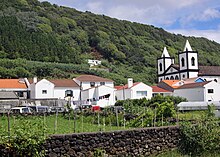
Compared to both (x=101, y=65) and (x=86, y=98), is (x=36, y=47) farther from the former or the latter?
(x=86, y=98)

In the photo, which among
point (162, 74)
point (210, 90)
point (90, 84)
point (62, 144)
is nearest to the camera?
point (62, 144)

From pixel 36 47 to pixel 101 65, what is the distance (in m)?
18.9

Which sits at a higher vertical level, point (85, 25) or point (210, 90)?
point (85, 25)

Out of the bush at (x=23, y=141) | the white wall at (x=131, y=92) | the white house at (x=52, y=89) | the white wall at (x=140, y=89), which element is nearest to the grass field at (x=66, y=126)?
the bush at (x=23, y=141)

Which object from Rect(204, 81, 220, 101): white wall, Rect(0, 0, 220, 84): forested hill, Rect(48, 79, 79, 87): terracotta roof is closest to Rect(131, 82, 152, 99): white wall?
Rect(204, 81, 220, 101): white wall

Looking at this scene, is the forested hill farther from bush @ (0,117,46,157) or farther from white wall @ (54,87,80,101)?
bush @ (0,117,46,157)

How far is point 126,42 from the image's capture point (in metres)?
147

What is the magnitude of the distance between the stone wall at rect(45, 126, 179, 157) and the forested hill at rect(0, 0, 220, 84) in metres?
62.2

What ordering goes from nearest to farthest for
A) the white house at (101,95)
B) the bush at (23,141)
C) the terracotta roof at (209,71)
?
the bush at (23,141) → the white house at (101,95) → the terracotta roof at (209,71)

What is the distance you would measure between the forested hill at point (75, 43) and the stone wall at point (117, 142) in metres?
62.2

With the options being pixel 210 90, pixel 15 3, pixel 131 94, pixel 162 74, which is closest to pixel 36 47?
pixel 162 74

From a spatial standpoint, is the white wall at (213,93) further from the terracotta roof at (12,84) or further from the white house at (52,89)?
the terracotta roof at (12,84)

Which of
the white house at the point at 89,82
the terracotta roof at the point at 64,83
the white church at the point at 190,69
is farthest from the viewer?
the white church at the point at 190,69

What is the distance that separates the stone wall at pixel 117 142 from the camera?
1570 centimetres
